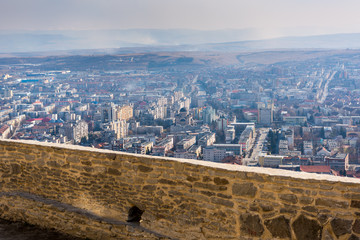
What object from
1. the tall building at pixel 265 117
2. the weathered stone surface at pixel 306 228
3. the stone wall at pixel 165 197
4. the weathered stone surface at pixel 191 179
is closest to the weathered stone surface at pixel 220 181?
the stone wall at pixel 165 197

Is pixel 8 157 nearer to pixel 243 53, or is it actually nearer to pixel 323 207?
pixel 323 207

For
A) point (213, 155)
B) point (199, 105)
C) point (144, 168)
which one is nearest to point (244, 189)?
point (144, 168)

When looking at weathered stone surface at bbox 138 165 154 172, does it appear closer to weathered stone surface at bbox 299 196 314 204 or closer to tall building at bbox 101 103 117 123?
weathered stone surface at bbox 299 196 314 204

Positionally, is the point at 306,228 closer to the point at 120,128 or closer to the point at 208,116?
the point at 120,128

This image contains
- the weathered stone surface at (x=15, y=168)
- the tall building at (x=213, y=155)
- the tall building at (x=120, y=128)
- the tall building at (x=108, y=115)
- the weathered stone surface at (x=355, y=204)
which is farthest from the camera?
the tall building at (x=108, y=115)

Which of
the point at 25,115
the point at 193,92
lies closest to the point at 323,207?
the point at 25,115

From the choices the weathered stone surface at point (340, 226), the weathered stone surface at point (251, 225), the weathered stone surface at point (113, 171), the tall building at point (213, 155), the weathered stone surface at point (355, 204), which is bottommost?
the tall building at point (213, 155)

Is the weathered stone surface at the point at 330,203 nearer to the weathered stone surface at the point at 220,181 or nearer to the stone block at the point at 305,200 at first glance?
the stone block at the point at 305,200

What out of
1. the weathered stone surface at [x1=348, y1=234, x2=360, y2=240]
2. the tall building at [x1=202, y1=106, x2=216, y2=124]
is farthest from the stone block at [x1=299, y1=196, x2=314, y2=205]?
the tall building at [x1=202, y1=106, x2=216, y2=124]
